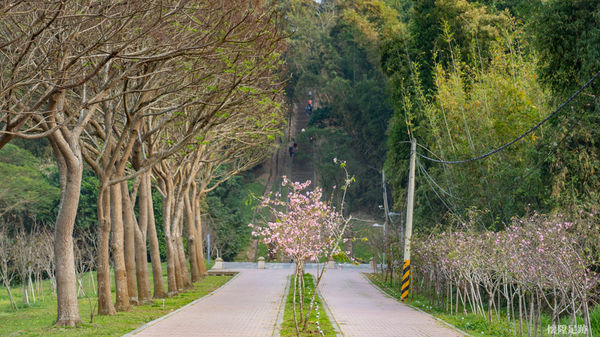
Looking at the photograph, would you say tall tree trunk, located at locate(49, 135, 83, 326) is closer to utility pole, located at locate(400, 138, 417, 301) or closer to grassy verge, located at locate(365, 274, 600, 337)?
grassy verge, located at locate(365, 274, 600, 337)

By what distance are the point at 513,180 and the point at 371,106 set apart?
3908 centimetres

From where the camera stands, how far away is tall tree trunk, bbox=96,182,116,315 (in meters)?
16.1

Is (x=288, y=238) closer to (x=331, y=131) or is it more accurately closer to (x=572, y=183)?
Result: (x=572, y=183)

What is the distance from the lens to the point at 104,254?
53.4 ft

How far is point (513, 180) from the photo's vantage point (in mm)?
19703

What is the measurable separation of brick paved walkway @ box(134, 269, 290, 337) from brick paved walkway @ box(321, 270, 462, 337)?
1.88 metres

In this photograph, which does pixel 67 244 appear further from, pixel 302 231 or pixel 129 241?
pixel 129 241

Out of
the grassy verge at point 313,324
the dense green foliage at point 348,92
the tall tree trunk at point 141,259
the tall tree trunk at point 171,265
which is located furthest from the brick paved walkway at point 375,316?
the dense green foliage at point 348,92

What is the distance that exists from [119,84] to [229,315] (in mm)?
6735

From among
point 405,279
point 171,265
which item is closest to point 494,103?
point 405,279

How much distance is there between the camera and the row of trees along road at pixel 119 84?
35.8 ft

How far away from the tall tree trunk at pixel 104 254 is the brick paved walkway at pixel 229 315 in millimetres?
1473

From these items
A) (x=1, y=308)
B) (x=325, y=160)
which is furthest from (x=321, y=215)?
(x=325, y=160)

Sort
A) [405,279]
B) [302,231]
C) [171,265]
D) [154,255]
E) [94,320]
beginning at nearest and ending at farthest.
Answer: [302,231] < [94,320] < [154,255] < [405,279] < [171,265]
